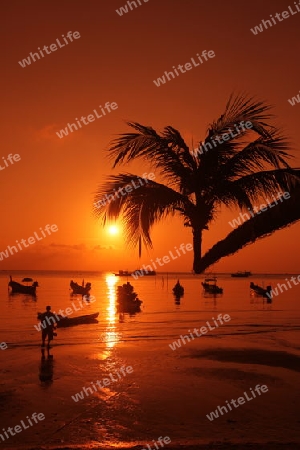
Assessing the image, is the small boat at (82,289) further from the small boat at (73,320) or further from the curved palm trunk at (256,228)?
the curved palm trunk at (256,228)

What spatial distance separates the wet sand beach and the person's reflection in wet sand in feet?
0.13

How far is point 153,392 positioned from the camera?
1241 cm

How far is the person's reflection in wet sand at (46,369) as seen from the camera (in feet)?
46.1

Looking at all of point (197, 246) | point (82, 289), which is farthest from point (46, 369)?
point (82, 289)

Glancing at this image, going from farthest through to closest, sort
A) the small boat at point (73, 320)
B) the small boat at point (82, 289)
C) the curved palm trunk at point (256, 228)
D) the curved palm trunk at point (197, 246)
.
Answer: the small boat at point (82, 289), the small boat at point (73, 320), the curved palm trunk at point (197, 246), the curved palm trunk at point (256, 228)

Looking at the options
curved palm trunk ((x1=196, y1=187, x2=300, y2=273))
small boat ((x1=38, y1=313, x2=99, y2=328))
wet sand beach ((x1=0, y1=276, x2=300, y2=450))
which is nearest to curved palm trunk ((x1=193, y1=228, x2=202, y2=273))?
curved palm trunk ((x1=196, y1=187, x2=300, y2=273))

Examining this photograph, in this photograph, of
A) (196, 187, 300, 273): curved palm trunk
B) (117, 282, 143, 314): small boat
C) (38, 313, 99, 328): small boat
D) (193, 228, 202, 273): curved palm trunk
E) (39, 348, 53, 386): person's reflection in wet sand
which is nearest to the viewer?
(196, 187, 300, 273): curved palm trunk

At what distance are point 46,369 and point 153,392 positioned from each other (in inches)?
206

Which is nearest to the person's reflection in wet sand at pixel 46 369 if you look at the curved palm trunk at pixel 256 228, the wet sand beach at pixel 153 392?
the wet sand beach at pixel 153 392

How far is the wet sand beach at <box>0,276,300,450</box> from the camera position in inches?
344

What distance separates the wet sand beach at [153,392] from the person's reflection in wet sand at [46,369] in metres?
0.04
